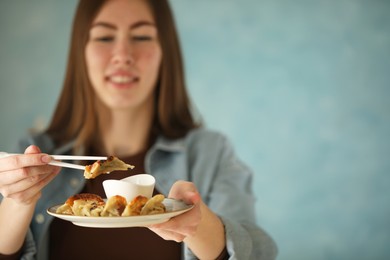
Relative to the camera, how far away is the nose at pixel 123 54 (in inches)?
60.2

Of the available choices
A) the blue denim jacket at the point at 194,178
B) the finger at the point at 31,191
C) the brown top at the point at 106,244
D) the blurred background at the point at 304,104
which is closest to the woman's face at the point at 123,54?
the blue denim jacket at the point at 194,178

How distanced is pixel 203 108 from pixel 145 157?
1.32 meters

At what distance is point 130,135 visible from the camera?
5.58 feet

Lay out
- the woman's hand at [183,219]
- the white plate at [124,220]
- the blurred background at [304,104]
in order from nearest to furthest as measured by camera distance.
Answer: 1. the white plate at [124,220]
2. the woman's hand at [183,219]
3. the blurred background at [304,104]

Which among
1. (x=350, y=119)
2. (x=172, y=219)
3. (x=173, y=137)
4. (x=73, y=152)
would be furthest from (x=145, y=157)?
(x=350, y=119)

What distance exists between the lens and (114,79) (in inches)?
60.6

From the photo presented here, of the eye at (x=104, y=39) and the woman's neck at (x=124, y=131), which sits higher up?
the eye at (x=104, y=39)

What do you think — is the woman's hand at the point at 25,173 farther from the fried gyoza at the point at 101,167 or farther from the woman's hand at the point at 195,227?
the woman's hand at the point at 195,227

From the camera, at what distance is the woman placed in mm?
1444

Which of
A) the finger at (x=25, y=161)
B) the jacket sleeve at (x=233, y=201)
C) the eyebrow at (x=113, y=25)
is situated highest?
the eyebrow at (x=113, y=25)

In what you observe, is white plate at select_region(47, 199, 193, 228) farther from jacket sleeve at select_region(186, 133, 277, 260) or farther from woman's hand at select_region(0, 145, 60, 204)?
jacket sleeve at select_region(186, 133, 277, 260)

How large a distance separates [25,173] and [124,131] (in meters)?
0.77

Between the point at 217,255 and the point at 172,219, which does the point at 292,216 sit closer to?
the point at 217,255

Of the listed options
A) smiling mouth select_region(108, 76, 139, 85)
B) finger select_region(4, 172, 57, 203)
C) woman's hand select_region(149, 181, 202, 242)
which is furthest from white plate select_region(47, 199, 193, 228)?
smiling mouth select_region(108, 76, 139, 85)
